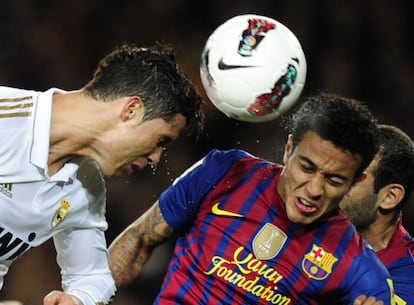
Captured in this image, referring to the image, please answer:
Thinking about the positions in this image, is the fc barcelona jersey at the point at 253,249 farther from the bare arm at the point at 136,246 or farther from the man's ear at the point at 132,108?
the man's ear at the point at 132,108

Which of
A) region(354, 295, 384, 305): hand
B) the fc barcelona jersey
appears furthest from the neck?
region(354, 295, 384, 305): hand

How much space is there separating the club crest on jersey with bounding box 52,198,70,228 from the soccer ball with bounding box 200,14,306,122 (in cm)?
69

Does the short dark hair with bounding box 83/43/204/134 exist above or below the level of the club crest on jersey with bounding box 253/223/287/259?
above

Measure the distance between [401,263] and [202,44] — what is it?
312cm

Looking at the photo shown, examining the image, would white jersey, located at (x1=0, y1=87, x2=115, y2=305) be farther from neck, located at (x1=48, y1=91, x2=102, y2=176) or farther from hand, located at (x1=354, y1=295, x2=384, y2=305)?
hand, located at (x1=354, y1=295, x2=384, y2=305)

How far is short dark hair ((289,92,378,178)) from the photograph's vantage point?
3.55 metres

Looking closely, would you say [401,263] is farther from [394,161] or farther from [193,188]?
[193,188]

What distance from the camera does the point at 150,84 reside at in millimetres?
3275

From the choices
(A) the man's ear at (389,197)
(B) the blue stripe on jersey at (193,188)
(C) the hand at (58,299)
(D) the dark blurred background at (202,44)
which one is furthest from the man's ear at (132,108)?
(D) the dark blurred background at (202,44)

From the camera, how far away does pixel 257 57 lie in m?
3.42

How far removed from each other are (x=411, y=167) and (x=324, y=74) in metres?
2.68

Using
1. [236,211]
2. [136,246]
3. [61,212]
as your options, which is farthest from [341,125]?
[61,212]

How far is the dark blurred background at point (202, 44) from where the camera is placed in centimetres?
636

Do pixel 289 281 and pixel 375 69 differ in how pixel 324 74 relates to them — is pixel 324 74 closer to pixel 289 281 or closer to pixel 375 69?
pixel 375 69
